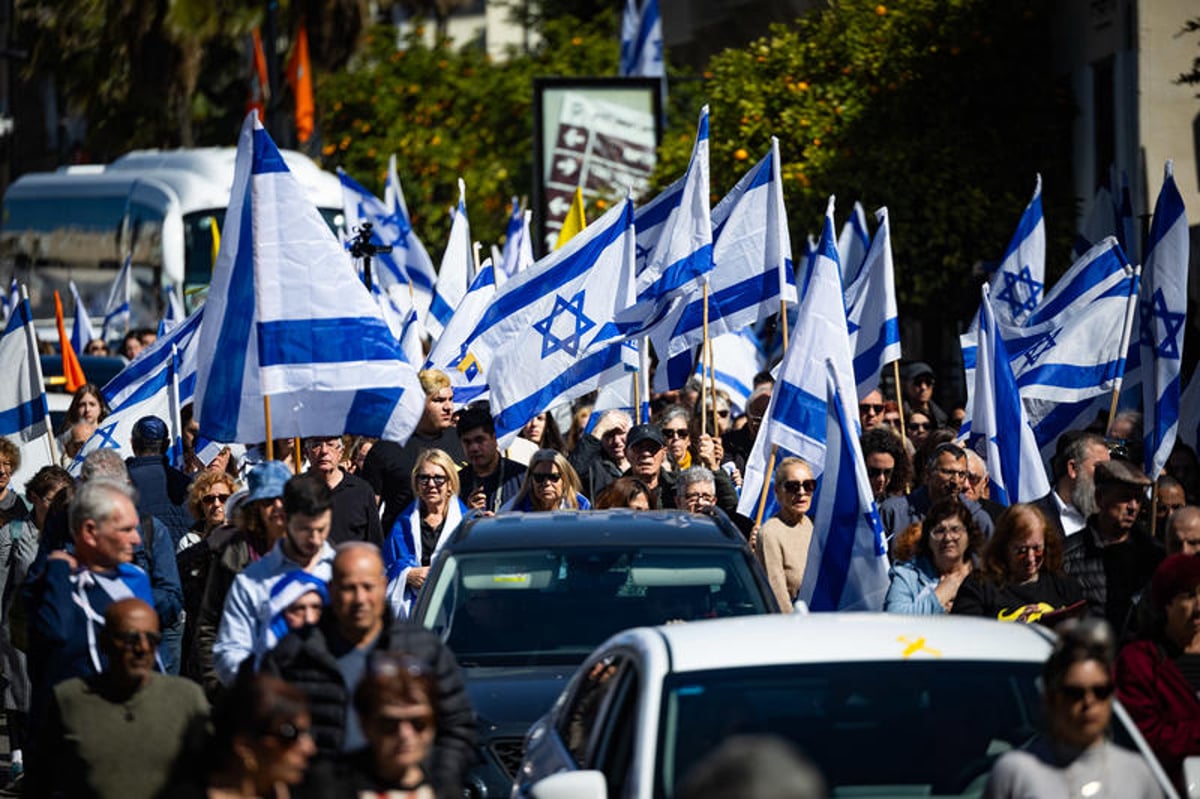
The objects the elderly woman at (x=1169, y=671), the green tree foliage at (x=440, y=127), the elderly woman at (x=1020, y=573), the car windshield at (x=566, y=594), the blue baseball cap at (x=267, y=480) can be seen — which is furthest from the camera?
the green tree foliage at (x=440, y=127)

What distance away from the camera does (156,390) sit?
14.3m

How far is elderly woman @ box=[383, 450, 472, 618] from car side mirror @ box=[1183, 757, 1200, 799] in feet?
15.3

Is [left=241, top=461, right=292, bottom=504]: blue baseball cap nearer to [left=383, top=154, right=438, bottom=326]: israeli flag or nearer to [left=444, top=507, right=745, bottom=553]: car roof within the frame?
[left=444, top=507, right=745, bottom=553]: car roof

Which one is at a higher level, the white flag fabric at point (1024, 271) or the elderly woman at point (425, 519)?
the white flag fabric at point (1024, 271)

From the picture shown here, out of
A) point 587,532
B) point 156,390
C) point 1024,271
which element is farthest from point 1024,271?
point 587,532

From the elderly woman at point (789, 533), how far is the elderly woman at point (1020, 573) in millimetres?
1199

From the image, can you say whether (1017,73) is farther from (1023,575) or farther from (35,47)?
(35,47)

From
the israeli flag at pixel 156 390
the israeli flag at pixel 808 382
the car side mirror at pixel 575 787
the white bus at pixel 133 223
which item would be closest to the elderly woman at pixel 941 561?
the israeli flag at pixel 808 382

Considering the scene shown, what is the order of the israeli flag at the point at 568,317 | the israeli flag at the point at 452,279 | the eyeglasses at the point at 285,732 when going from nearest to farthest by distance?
the eyeglasses at the point at 285,732, the israeli flag at the point at 568,317, the israeli flag at the point at 452,279

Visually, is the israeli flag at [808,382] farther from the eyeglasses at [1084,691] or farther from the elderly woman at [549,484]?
the eyeglasses at [1084,691]

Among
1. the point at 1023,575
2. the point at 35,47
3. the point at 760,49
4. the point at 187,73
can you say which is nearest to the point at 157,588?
the point at 1023,575

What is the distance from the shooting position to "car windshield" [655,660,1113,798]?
233 inches

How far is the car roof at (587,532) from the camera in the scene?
28.2ft

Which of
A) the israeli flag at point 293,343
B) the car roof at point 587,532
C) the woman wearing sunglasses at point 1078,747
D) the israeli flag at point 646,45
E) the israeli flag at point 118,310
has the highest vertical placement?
the israeli flag at point 646,45
